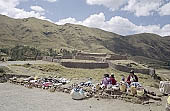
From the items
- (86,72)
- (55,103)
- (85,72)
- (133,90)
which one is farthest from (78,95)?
(86,72)

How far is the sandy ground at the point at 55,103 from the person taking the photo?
1627 centimetres

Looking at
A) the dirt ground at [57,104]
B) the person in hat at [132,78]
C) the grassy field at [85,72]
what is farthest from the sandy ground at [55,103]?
the grassy field at [85,72]

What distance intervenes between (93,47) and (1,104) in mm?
178858

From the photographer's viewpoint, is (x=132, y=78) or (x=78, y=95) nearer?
(x=78, y=95)

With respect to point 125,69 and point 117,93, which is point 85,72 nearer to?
point 125,69

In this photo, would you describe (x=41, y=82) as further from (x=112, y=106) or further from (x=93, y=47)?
(x=93, y=47)

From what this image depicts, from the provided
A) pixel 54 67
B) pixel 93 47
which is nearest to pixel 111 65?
pixel 54 67

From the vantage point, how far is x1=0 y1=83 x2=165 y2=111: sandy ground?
53.4 feet

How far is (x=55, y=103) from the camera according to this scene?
18.0 meters

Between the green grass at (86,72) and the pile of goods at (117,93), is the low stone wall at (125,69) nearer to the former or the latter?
the green grass at (86,72)

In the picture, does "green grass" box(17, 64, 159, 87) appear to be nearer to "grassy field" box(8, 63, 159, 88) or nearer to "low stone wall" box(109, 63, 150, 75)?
"grassy field" box(8, 63, 159, 88)

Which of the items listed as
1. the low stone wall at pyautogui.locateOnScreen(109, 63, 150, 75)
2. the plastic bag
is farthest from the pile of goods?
the low stone wall at pyautogui.locateOnScreen(109, 63, 150, 75)

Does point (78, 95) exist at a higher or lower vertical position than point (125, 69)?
lower

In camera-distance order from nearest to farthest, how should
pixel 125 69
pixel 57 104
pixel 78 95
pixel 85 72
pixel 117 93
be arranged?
1. pixel 57 104
2. pixel 117 93
3. pixel 78 95
4. pixel 85 72
5. pixel 125 69
